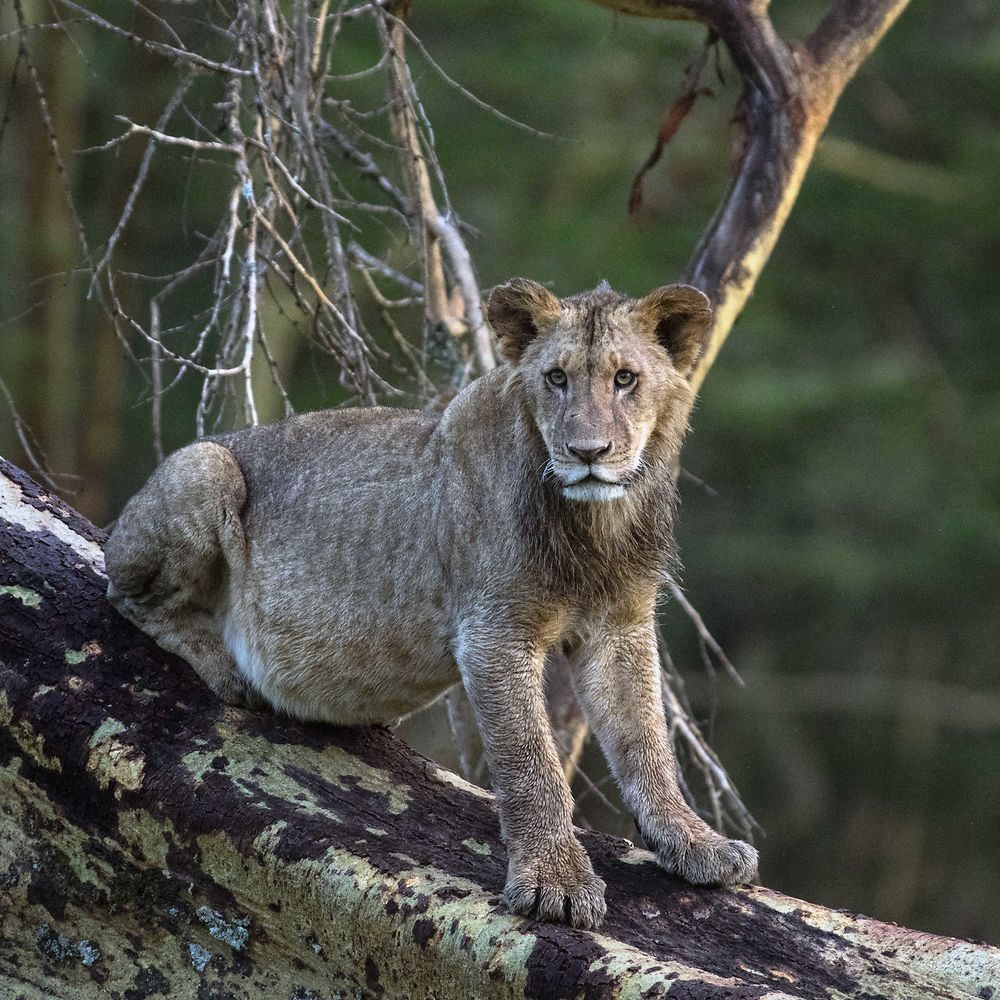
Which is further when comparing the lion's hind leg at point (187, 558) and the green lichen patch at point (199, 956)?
the lion's hind leg at point (187, 558)

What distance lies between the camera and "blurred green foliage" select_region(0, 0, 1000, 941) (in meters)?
18.5

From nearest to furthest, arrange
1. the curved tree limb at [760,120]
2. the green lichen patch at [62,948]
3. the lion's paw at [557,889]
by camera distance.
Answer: the lion's paw at [557,889] → the green lichen patch at [62,948] → the curved tree limb at [760,120]

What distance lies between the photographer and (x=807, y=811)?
22.8m

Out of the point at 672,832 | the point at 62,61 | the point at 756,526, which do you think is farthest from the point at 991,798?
the point at 672,832

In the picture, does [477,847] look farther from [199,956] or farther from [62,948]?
[62,948]

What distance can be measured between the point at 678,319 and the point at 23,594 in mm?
2455

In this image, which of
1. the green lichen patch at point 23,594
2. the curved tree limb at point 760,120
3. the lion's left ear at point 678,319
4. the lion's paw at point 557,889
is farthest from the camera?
the curved tree limb at point 760,120

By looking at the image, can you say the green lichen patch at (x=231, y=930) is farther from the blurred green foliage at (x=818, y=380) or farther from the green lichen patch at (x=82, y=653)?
the blurred green foliage at (x=818, y=380)

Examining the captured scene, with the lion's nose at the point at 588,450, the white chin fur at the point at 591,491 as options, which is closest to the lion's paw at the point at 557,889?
the white chin fur at the point at 591,491

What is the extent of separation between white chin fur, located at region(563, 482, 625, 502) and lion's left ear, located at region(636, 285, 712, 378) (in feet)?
2.06

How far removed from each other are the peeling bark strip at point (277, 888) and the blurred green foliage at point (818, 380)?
10847 millimetres

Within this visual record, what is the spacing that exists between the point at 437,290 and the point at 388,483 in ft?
7.03

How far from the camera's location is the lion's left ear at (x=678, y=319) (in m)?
5.29

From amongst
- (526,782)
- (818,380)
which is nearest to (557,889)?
(526,782)
